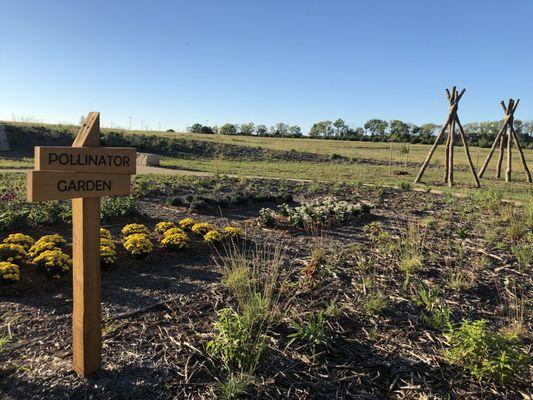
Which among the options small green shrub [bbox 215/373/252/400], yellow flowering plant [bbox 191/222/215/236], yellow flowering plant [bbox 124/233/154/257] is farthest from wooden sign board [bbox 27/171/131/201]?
yellow flowering plant [bbox 191/222/215/236]

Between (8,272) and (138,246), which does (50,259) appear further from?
(138,246)

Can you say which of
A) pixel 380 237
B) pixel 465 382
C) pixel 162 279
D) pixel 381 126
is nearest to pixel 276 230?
pixel 380 237

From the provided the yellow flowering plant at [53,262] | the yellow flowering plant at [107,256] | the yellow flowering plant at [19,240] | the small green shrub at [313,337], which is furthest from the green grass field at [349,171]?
the yellow flowering plant at [53,262]

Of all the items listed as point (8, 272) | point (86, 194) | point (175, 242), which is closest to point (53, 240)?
point (8, 272)

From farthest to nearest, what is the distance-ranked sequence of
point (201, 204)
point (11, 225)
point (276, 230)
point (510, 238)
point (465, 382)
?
point (201, 204)
point (276, 230)
point (510, 238)
point (11, 225)
point (465, 382)

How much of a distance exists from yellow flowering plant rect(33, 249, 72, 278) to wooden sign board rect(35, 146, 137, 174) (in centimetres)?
218

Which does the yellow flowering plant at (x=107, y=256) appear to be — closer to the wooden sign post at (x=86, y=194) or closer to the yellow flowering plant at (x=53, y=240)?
the yellow flowering plant at (x=53, y=240)

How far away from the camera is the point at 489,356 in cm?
262

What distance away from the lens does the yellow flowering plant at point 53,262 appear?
163 inches

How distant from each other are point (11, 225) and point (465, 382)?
603 cm

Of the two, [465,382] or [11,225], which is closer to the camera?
[465,382]

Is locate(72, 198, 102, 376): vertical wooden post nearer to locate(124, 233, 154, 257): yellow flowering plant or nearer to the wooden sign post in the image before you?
the wooden sign post

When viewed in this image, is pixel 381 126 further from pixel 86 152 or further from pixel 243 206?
pixel 86 152

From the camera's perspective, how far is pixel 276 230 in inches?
276
